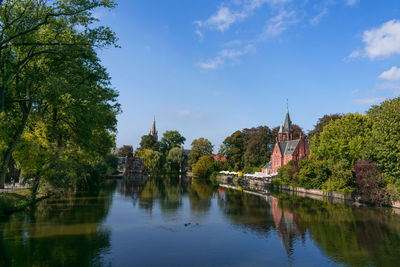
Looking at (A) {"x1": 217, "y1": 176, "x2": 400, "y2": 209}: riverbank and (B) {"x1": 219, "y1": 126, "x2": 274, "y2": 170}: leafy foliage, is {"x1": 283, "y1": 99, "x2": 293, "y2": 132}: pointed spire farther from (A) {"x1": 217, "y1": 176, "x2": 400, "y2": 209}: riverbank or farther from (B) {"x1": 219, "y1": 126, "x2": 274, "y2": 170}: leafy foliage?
(A) {"x1": 217, "y1": 176, "x2": 400, "y2": 209}: riverbank

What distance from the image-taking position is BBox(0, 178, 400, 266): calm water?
49.1 ft

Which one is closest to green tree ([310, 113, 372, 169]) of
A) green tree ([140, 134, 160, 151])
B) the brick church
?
the brick church

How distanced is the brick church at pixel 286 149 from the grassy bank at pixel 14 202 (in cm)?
4661

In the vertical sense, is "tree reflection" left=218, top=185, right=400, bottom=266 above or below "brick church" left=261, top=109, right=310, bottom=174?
below

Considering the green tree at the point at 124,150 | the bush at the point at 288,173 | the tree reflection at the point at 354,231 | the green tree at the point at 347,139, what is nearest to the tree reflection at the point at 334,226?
the tree reflection at the point at 354,231

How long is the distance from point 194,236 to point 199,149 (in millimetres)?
78969

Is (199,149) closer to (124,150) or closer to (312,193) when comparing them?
(124,150)

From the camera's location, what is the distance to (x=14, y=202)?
24.2m

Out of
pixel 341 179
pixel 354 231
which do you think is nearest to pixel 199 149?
pixel 341 179

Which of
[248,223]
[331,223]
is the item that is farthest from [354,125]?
[248,223]

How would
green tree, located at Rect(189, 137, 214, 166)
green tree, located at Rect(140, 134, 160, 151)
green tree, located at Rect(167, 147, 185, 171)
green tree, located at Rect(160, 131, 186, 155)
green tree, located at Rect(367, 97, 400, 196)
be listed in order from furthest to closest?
green tree, located at Rect(160, 131, 186, 155) → green tree, located at Rect(140, 134, 160, 151) → green tree, located at Rect(167, 147, 185, 171) → green tree, located at Rect(189, 137, 214, 166) → green tree, located at Rect(367, 97, 400, 196)

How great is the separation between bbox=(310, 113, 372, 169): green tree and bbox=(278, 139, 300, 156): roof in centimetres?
2123

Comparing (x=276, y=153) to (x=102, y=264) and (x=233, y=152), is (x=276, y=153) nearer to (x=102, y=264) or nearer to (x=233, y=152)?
(x=233, y=152)

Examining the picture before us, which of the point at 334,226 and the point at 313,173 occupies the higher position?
the point at 313,173
